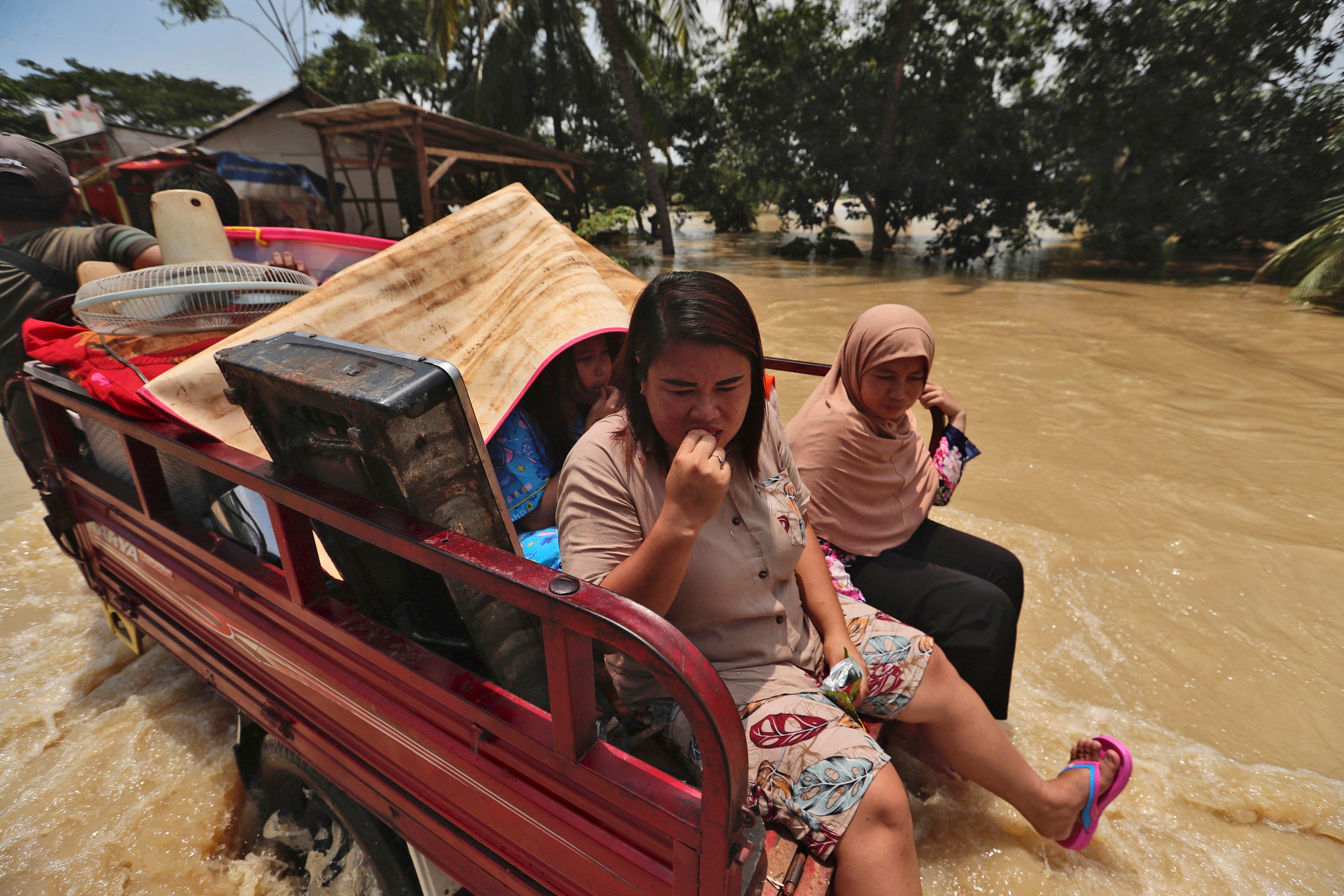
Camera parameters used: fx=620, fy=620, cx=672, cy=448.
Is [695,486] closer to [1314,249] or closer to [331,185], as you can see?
[331,185]

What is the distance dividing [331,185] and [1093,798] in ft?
47.6

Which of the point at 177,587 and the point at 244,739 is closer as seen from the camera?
the point at 177,587

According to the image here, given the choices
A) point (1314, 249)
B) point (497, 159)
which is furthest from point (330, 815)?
point (1314, 249)

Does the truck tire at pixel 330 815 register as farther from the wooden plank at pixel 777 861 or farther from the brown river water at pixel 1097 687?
the wooden plank at pixel 777 861

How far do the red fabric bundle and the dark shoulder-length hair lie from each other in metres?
1.27

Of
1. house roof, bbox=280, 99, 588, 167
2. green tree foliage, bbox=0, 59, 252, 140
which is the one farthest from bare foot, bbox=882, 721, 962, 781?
green tree foliage, bbox=0, 59, 252, 140

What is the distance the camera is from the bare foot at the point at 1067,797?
1781mm

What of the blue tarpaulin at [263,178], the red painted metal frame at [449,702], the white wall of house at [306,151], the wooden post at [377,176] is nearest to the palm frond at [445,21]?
the white wall of house at [306,151]

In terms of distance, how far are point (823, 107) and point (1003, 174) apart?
485cm

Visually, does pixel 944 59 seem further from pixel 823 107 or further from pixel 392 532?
pixel 392 532

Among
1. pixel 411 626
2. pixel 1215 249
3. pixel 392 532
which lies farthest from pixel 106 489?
pixel 1215 249

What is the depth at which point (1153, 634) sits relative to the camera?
3.07 m

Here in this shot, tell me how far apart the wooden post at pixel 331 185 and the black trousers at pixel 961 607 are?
1302 cm

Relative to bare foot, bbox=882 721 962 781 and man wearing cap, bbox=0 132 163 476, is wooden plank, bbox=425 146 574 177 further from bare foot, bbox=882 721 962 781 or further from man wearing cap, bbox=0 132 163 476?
bare foot, bbox=882 721 962 781
